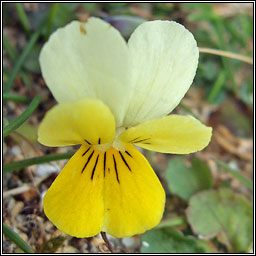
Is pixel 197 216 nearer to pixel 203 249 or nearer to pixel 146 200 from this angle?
pixel 203 249

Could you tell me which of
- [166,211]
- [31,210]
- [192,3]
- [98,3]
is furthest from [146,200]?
[192,3]

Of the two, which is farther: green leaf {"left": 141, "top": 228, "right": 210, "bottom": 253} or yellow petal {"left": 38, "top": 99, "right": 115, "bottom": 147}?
green leaf {"left": 141, "top": 228, "right": 210, "bottom": 253}

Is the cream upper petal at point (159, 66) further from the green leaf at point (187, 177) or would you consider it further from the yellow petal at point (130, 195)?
the green leaf at point (187, 177)

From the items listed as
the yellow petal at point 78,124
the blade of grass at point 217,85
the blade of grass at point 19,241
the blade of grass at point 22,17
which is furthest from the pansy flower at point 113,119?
the blade of grass at point 217,85

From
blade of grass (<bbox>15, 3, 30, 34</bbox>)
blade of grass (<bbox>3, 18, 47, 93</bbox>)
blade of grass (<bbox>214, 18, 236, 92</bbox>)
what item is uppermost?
blade of grass (<bbox>15, 3, 30, 34</bbox>)

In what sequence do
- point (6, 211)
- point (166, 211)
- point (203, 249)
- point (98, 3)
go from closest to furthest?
point (6, 211) → point (203, 249) → point (166, 211) → point (98, 3)

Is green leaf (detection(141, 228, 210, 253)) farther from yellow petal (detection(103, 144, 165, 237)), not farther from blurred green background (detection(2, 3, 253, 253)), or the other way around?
yellow petal (detection(103, 144, 165, 237))

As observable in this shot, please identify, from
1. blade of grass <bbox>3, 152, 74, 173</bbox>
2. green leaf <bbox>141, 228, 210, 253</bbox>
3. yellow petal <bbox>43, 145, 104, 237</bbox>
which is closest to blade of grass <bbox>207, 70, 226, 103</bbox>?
green leaf <bbox>141, 228, 210, 253</bbox>
